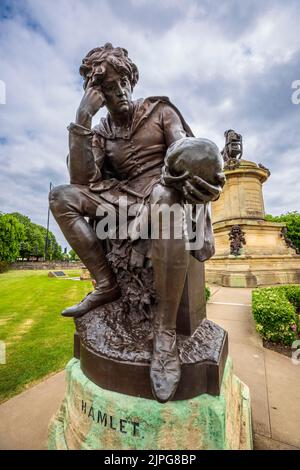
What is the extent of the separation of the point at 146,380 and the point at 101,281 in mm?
883

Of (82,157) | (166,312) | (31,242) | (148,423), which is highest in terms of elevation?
(31,242)

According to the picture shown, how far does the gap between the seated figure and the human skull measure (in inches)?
4.2

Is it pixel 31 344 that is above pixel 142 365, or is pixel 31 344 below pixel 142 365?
below

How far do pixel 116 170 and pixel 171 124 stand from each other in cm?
64

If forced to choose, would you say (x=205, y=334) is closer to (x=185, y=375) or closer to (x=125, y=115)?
(x=185, y=375)

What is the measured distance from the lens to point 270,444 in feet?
6.45

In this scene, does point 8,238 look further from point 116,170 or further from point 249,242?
point 116,170

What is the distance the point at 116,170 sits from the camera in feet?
7.52

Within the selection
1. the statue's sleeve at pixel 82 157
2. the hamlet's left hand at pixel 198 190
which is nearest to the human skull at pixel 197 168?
the hamlet's left hand at pixel 198 190

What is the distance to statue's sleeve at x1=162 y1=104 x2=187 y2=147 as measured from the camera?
78.3 inches

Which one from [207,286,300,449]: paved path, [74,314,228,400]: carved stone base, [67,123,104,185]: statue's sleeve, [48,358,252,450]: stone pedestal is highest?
[67,123,104,185]: statue's sleeve

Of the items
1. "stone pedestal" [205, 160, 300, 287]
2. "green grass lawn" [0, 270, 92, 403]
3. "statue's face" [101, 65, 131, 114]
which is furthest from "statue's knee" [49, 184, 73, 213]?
"stone pedestal" [205, 160, 300, 287]

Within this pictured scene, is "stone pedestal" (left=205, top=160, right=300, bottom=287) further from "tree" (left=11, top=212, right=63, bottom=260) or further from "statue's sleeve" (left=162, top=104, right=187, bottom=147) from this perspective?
"tree" (left=11, top=212, right=63, bottom=260)

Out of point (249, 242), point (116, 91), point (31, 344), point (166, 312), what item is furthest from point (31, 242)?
point (166, 312)
